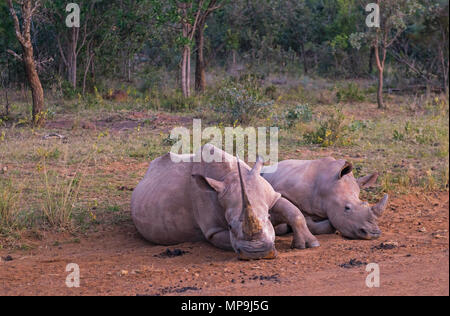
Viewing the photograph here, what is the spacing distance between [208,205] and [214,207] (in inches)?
3.0

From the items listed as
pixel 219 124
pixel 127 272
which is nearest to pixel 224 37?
pixel 219 124

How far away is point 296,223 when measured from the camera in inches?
239

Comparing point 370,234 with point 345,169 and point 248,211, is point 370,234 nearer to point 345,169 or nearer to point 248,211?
point 345,169

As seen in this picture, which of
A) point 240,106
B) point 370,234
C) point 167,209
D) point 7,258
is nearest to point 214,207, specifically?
point 167,209

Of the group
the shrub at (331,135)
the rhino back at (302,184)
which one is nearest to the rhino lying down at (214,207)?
the rhino back at (302,184)

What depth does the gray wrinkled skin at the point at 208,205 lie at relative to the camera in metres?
5.37

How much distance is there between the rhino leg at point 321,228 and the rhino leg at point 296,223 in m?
0.51

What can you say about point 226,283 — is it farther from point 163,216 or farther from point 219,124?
point 219,124

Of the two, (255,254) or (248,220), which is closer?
(248,220)

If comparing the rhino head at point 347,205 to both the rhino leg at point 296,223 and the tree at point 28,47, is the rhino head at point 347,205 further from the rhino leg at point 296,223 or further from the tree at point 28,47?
the tree at point 28,47

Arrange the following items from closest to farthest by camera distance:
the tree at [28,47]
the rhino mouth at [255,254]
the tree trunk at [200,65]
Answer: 1. the rhino mouth at [255,254]
2. the tree at [28,47]
3. the tree trunk at [200,65]

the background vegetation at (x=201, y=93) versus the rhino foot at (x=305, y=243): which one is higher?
the background vegetation at (x=201, y=93)

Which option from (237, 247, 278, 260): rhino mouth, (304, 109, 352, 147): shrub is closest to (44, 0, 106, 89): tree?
(304, 109, 352, 147): shrub

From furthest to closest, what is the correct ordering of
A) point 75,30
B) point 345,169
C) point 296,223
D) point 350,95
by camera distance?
point 75,30 → point 350,95 → point 345,169 → point 296,223
